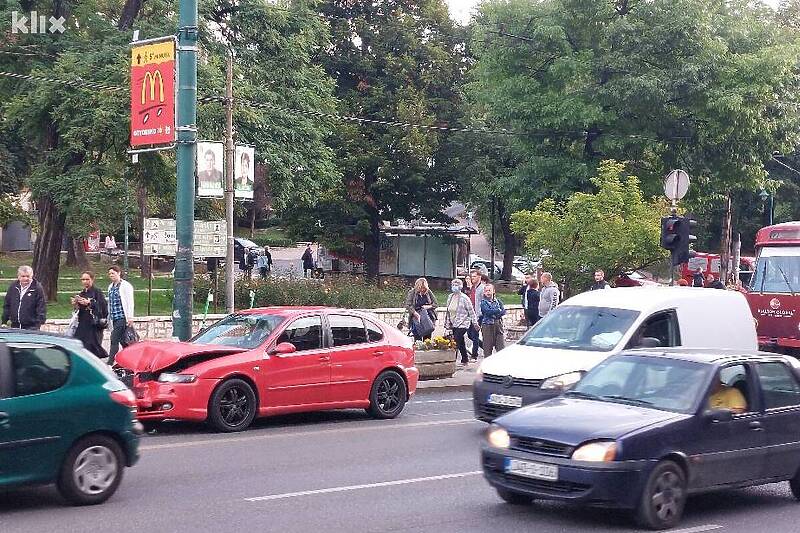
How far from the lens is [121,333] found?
18.4m

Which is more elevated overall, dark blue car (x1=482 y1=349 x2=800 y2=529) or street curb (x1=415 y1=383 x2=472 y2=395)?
dark blue car (x1=482 y1=349 x2=800 y2=529)

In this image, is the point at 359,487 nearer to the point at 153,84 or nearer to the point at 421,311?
the point at 153,84

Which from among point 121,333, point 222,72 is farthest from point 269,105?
point 121,333

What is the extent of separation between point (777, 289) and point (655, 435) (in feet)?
54.8

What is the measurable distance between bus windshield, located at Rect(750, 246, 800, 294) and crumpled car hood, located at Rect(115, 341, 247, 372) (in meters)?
14.2

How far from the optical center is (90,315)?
57.0 ft

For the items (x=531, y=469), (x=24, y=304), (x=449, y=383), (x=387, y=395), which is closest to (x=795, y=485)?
(x=531, y=469)

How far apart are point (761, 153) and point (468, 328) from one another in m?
23.3

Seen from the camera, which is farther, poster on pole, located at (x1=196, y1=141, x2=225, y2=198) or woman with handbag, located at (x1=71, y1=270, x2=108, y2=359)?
poster on pole, located at (x1=196, y1=141, x2=225, y2=198)

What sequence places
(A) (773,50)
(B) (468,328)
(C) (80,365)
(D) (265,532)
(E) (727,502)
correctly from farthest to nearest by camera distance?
1. (A) (773,50)
2. (B) (468,328)
3. (E) (727,502)
4. (C) (80,365)
5. (D) (265,532)

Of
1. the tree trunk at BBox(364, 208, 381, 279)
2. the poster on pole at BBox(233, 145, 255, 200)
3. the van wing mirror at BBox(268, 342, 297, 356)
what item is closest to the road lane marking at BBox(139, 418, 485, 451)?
the van wing mirror at BBox(268, 342, 297, 356)

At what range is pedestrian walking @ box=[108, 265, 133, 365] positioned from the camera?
18.2 metres

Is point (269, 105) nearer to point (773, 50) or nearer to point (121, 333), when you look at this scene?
point (121, 333)

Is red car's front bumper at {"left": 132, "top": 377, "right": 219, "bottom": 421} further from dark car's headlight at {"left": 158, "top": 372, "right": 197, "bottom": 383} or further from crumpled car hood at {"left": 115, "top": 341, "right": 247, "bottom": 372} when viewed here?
crumpled car hood at {"left": 115, "top": 341, "right": 247, "bottom": 372}
